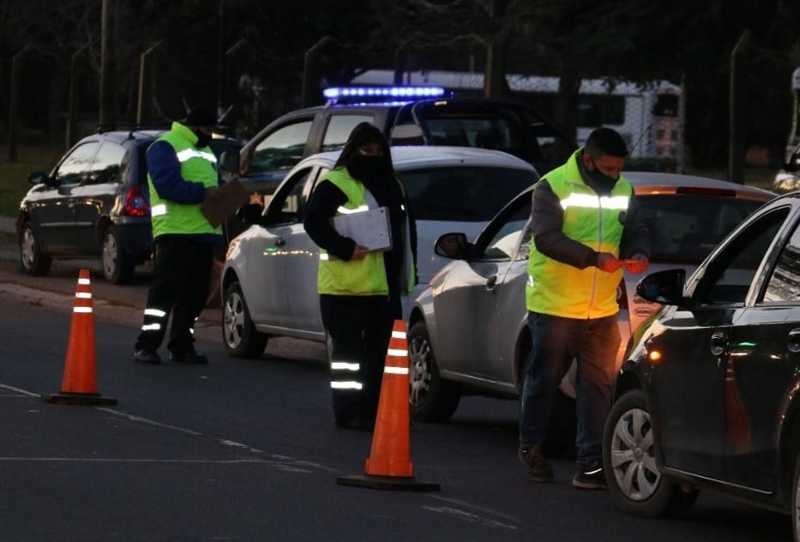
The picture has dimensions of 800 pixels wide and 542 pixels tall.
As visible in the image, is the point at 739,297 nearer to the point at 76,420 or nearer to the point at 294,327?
the point at 76,420

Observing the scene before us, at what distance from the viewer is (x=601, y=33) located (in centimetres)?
3512

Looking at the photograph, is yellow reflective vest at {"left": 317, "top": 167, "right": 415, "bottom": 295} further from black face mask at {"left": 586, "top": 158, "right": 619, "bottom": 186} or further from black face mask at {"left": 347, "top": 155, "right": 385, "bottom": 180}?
black face mask at {"left": 586, "top": 158, "right": 619, "bottom": 186}

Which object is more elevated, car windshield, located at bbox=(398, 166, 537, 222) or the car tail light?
car windshield, located at bbox=(398, 166, 537, 222)

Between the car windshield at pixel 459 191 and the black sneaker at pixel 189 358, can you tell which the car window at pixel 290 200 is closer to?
the car windshield at pixel 459 191

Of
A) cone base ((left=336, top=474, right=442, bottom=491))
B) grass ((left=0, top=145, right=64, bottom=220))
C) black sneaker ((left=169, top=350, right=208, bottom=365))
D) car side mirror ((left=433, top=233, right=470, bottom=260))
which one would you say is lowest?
grass ((left=0, top=145, right=64, bottom=220))

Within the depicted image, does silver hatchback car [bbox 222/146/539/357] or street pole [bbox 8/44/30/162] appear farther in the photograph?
street pole [bbox 8/44/30/162]

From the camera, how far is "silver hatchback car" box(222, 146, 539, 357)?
14.9 metres

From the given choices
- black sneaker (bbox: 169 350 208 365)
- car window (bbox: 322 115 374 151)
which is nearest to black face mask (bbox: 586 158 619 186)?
black sneaker (bbox: 169 350 208 365)

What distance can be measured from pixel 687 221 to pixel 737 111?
7937mm

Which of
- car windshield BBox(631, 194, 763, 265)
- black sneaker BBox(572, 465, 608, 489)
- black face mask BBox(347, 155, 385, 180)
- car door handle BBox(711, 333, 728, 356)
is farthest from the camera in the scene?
black face mask BBox(347, 155, 385, 180)

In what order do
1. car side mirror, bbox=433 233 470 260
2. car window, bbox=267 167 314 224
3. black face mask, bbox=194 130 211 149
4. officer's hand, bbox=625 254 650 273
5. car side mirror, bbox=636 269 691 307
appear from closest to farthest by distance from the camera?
car side mirror, bbox=636 269 691 307 < officer's hand, bbox=625 254 650 273 < car side mirror, bbox=433 233 470 260 < car window, bbox=267 167 314 224 < black face mask, bbox=194 130 211 149

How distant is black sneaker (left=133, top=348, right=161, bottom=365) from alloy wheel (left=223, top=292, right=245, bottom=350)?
88 centimetres

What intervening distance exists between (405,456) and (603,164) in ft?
5.58

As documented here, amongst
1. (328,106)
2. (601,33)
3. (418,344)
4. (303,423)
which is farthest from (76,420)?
(601,33)
